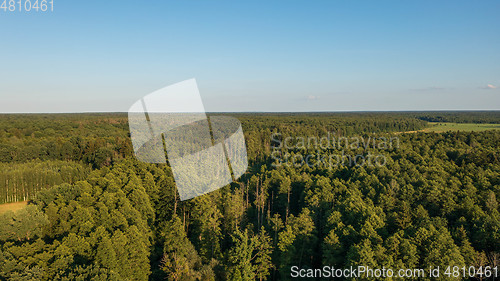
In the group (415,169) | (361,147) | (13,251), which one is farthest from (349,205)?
(361,147)

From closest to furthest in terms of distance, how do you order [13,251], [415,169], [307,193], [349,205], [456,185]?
1. [13,251]
2. [349,205]
3. [456,185]
4. [307,193]
5. [415,169]

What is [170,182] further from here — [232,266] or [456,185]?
[456,185]

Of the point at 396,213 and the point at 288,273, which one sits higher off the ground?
the point at 396,213

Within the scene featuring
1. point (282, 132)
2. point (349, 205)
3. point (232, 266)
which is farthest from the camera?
point (282, 132)

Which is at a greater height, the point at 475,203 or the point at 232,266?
the point at 475,203

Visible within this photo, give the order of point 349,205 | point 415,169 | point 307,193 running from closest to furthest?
point 349,205 < point 307,193 < point 415,169

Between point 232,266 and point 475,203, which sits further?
point 475,203

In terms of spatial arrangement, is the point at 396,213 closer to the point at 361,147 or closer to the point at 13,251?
the point at 13,251

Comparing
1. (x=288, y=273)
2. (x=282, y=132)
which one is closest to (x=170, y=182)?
(x=288, y=273)

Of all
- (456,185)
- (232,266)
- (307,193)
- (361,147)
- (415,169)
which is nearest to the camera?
(232,266)
